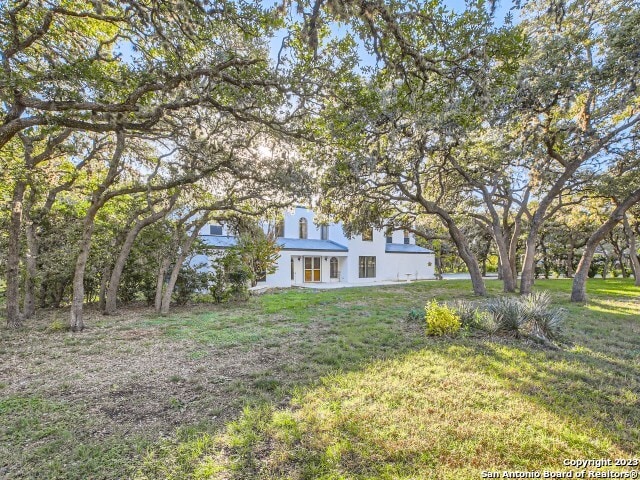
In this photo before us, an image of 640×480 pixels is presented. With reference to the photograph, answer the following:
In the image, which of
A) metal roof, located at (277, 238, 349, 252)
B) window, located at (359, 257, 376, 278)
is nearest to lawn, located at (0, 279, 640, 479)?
metal roof, located at (277, 238, 349, 252)

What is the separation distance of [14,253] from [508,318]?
41.5 feet

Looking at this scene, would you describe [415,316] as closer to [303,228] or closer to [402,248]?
[303,228]

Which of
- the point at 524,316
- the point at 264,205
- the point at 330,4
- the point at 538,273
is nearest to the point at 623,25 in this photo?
the point at 524,316

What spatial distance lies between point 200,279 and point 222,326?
16.3 feet

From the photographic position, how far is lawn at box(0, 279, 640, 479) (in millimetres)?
2904

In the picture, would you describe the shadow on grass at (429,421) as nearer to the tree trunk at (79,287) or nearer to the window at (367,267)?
the tree trunk at (79,287)

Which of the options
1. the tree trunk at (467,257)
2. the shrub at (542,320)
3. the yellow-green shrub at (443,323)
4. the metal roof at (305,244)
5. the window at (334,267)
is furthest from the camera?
the window at (334,267)

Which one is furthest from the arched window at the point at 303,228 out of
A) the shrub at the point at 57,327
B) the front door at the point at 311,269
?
the shrub at the point at 57,327

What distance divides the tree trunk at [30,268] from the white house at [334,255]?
9948 millimetres

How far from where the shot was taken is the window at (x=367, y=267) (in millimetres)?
26844

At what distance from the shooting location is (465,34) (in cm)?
496

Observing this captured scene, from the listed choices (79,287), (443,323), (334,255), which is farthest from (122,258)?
(334,255)

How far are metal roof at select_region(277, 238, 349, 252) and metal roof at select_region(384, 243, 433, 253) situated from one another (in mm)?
5428

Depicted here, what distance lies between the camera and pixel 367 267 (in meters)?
27.2
